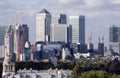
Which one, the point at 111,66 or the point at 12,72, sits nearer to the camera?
the point at 12,72

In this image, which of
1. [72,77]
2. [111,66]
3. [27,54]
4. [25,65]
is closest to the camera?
[72,77]

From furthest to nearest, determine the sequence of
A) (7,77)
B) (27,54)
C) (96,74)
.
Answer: (27,54), (96,74), (7,77)

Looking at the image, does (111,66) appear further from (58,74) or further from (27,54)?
(27,54)

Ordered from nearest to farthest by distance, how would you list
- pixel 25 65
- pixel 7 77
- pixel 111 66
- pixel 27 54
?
1. pixel 7 77
2. pixel 25 65
3. pixel 111 66
4. pixel 27 54

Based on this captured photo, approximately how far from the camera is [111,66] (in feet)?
387

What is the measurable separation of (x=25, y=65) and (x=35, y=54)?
82.7 meters

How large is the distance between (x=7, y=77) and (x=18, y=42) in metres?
133

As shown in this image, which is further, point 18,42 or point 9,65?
point 18,42

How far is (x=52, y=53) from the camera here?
635 ft

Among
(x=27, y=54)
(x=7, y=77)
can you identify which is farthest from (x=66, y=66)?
(x=27, y=54)

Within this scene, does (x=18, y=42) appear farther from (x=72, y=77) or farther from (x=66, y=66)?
(x=72, y=77)

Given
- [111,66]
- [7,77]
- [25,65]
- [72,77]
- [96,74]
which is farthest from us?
[111,66]

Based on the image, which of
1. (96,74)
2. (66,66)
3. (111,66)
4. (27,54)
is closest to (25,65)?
(66,66)

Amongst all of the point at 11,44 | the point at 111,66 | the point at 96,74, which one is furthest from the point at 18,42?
the point at 96,74
